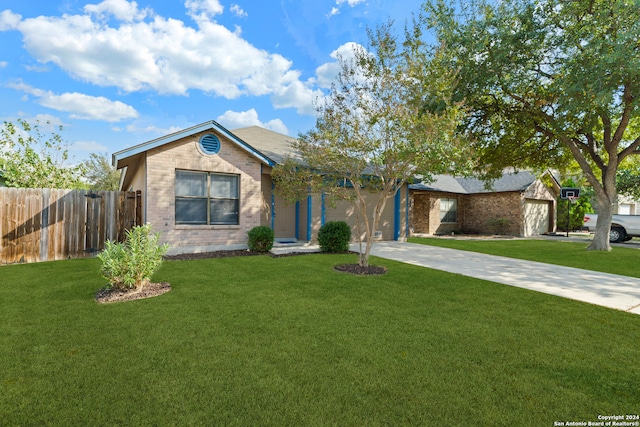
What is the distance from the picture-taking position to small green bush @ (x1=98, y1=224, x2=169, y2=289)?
543 centimetres

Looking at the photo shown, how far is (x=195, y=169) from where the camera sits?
405 inches

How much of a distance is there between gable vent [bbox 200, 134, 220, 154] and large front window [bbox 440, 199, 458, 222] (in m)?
16.6

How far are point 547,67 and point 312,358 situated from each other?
14.7 metres

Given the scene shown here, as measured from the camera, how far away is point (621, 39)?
358 inches

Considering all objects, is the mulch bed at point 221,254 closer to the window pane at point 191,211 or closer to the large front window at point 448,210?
the window pane at point 191,211

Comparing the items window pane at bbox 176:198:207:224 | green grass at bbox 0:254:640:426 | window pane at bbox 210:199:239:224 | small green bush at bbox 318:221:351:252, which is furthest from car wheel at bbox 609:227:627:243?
window pane at bbox 176:198:207:224

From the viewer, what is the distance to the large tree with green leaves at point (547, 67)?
31.7ft

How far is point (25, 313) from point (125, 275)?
1.33 metres

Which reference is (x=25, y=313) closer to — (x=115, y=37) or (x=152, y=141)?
(x=152, y=141)

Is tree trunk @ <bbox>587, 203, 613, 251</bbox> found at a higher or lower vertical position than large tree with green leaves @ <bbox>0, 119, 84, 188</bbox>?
lower

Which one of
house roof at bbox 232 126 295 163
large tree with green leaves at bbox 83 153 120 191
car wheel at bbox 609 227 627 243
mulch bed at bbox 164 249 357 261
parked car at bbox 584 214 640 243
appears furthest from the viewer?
large tree with green leaves at bbox 83 153 120 191

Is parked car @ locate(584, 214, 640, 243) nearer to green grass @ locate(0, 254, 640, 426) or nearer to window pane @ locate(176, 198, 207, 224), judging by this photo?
green grass @ locate(0, 254, 640, 426)

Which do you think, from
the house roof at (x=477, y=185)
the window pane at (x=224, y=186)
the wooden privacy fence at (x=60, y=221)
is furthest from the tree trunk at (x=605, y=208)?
the wooden privacy fence at (x=60, y=221)

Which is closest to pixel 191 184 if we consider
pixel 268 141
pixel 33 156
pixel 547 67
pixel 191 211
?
pixel 191 211
